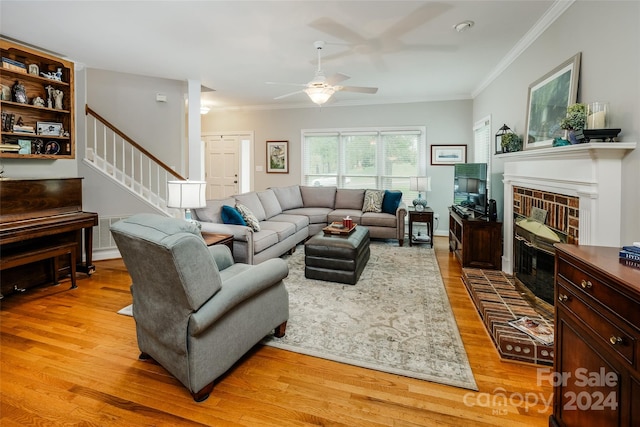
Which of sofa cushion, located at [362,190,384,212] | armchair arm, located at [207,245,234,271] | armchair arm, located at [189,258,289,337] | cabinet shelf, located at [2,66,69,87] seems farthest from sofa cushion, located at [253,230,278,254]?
cabinet shelf, located at [2,66,69,87]

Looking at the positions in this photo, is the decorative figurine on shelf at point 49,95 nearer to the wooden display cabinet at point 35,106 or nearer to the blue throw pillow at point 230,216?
the wooden display cabinet at point 35,106

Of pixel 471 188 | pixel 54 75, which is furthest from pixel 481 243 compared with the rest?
pixel 54 75

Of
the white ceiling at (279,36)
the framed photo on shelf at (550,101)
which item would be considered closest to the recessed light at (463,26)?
the white ceiling at (279,36)

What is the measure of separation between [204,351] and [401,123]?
6000mm

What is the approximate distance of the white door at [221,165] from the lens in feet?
25.6

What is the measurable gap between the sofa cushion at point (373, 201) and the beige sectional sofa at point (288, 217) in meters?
0.13

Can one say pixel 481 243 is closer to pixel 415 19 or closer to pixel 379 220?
pixel 379 220

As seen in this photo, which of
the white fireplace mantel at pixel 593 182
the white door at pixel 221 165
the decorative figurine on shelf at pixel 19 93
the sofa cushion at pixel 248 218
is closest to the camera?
the white fireplace mantel at pixel 593 182

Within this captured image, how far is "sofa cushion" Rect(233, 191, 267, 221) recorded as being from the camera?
4.75 m

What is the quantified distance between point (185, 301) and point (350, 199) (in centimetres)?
493

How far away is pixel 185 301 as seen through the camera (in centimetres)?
169

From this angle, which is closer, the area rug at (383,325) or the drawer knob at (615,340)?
the drawer knob at (615,340)

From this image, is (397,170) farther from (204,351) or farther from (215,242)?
(204,351)

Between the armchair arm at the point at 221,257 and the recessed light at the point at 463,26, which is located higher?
the recessed light at the point at 463,26
